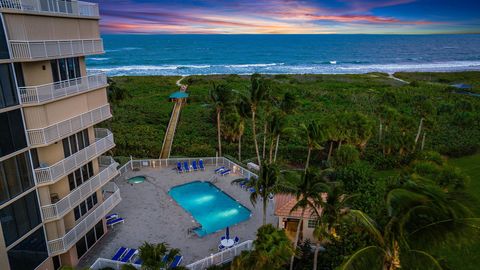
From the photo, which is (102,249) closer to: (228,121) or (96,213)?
(96,213)

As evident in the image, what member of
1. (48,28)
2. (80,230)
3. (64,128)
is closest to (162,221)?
(80,230)

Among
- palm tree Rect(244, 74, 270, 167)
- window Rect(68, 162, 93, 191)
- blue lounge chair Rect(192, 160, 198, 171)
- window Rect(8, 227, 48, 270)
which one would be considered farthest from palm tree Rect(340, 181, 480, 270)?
blue lounge chair Rect(192, 160, 198, 171)

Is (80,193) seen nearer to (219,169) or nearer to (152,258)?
(152,258)

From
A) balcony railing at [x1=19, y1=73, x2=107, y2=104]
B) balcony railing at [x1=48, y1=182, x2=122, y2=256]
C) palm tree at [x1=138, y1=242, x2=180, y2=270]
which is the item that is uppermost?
balcony railing at [x1=19, y1=73, x2=107, y2=104]

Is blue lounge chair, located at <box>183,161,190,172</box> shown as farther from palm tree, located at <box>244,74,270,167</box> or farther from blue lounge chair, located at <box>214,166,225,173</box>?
palm tree, located at <box>244,74,270,167</box>

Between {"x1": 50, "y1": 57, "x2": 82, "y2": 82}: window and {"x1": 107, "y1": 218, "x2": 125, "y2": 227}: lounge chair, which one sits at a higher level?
{"x1": 50, "y1": 57, "x2": 82, "y2": 82}: window
